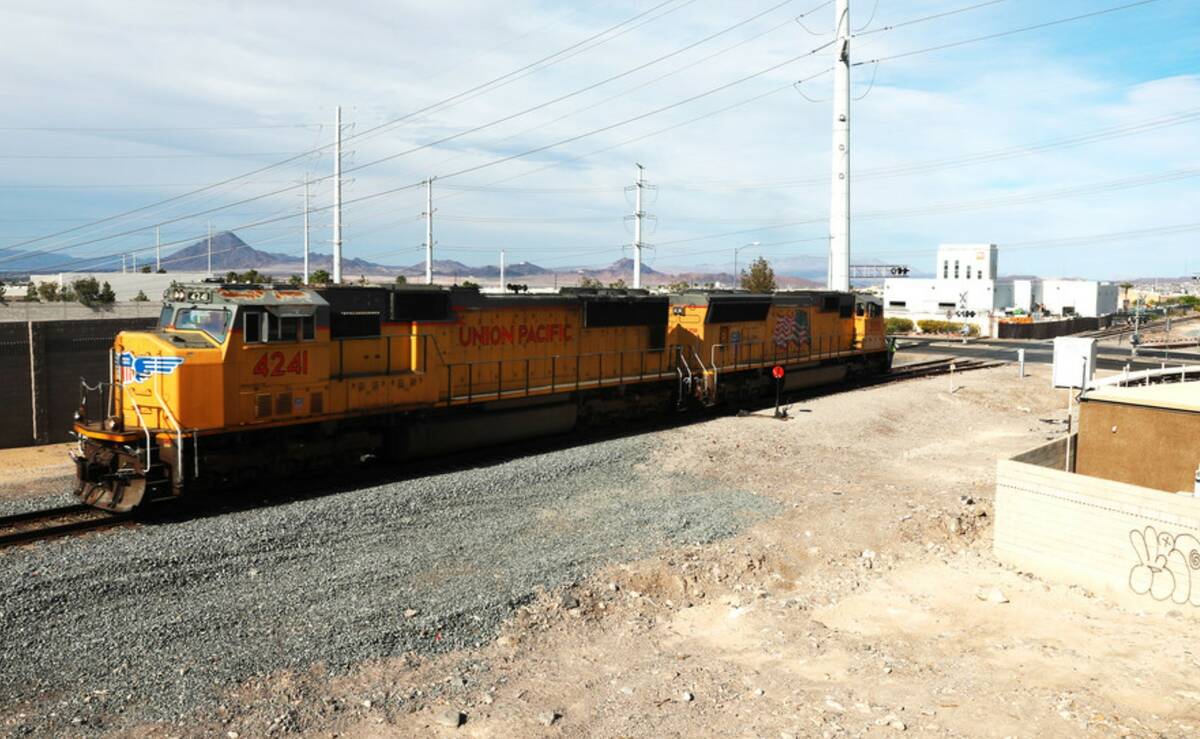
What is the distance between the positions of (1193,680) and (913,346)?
4276 centimetres

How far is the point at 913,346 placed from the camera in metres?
49.4

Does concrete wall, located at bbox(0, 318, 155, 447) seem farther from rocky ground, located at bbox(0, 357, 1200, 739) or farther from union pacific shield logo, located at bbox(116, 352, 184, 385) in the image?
rocky ground, located at bbox(0, 357, 1200, 739)

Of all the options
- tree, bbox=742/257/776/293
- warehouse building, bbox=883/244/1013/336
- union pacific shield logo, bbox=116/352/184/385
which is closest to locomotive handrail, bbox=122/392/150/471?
union pacific shield logo, bbox=116/352/184/385

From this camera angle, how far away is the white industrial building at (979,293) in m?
83.8

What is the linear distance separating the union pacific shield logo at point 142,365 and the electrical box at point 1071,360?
21918 mm

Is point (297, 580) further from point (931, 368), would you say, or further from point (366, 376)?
point (931, 368)

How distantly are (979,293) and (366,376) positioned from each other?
8082 cm

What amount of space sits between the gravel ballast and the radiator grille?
4.91 ft

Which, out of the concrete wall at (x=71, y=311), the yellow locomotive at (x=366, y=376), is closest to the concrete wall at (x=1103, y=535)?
the yellow locomotive at (x=366, y=376)

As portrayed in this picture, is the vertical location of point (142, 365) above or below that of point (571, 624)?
above

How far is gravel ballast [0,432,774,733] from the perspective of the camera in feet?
24.8

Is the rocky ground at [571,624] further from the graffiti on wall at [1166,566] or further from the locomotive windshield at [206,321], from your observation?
the locomotive windshield at [206,321]

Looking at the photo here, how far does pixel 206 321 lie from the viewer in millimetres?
13023

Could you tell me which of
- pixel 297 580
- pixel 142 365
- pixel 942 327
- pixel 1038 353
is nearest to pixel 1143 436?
pixel 297 580
